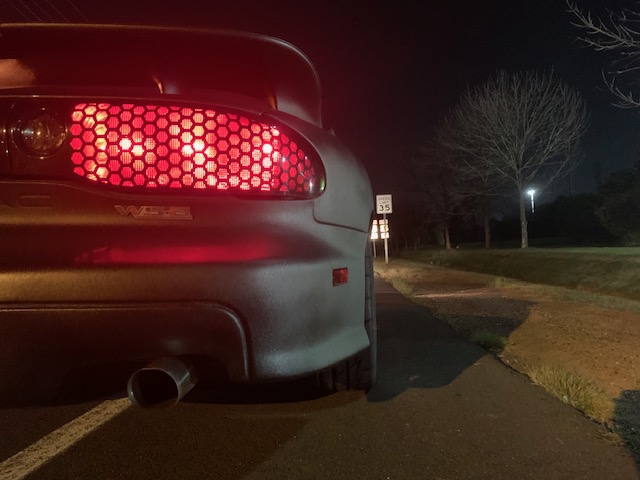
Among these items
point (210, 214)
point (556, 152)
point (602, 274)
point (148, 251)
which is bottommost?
point (602, 274)

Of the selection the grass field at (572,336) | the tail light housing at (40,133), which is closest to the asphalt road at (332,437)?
the grass field at (572,336)

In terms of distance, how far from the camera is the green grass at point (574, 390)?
402 cm

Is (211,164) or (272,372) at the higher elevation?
(211,164)

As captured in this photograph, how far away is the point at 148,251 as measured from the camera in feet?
6.81

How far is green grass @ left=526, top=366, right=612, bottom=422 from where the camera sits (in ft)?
13.2

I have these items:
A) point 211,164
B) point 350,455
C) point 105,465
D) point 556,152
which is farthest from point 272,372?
point 556,152

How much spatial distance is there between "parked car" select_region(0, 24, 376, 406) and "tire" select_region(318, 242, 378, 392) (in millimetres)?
786

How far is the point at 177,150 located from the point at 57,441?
88.3 inches

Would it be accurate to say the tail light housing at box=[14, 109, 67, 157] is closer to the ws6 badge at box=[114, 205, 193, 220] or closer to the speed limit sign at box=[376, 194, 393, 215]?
the ws6 badge at box=[114, 205, 193, 220]

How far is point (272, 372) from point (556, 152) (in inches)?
1196

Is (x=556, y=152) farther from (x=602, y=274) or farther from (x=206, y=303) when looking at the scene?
(x=206, y=303)

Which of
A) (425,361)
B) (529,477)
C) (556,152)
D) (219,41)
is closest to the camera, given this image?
(219,41)

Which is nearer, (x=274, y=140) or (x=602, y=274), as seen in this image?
(x=274, y=140)

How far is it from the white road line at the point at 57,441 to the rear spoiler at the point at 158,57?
2059 mm
